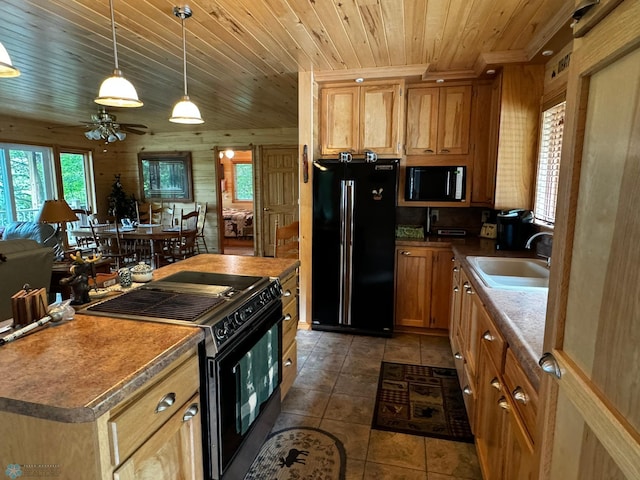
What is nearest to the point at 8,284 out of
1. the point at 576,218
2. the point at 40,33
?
the point at 40,33

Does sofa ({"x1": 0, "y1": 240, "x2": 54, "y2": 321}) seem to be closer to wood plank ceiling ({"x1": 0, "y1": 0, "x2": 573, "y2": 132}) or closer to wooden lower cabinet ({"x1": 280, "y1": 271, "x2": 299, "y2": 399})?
wood plank ceiling ({"x1": 0, "y1": 0, "x2": 573, "y2": 132})

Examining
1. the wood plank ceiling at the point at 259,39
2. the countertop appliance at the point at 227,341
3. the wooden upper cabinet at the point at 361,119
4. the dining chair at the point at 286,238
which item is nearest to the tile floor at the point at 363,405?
the countertop appliance at the point at 227,341

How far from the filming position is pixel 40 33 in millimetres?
2523

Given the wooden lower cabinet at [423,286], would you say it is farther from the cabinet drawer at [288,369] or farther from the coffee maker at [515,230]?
the cabinet drawer at [288,369]

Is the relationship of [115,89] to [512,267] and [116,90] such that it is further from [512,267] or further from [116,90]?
[512,267]

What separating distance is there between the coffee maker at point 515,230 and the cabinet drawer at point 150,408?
2.56m

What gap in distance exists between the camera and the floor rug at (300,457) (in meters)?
1.85

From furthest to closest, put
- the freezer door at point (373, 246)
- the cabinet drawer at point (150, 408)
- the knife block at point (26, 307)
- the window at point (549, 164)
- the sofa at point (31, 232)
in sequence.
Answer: the sofa at point (31, 232)
the freezer door at point (373, 246)
the window at point (549, 164)
the knife block at point (26, 307)
the cabinet drawer at point (150, 408)

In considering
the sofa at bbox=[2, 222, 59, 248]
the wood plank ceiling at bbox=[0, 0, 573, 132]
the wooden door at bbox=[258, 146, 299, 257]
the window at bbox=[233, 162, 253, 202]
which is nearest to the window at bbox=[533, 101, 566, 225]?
the wood plank ceiling at bbox=[0, 0, 573, 132]

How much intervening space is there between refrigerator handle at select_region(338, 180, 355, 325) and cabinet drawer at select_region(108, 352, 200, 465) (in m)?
2.17

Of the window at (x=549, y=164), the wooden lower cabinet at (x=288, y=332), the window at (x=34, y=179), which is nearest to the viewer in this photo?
the wooden lower cabinet at (x=288, y=332)

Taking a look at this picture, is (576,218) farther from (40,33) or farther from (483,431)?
(40,33)

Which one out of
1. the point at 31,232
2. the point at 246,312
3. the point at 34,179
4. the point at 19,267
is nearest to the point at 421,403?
the point at 246,312

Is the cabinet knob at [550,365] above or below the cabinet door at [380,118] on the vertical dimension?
below
